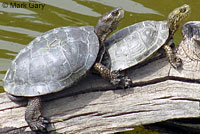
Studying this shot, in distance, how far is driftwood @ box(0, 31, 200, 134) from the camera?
410 cm

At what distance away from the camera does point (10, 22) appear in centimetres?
692

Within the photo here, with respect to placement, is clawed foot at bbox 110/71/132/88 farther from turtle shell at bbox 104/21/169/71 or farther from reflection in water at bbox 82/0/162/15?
reflection in water at bbox 82/0/162/15

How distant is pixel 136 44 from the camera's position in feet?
14.2

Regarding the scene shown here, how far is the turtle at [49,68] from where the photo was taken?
160 inches

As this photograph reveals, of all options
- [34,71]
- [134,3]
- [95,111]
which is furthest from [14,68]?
[134,3]

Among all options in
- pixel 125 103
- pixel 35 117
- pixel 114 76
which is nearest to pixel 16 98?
pixel 35 117

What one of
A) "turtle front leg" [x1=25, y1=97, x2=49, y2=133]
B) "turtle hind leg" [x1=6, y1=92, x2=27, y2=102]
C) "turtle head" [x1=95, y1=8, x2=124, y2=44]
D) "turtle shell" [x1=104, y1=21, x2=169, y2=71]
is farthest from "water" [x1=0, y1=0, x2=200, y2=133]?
"turtle front leg" [x1=25, y1=97, x2=49, y2=133]

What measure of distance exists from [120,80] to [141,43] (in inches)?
22.8

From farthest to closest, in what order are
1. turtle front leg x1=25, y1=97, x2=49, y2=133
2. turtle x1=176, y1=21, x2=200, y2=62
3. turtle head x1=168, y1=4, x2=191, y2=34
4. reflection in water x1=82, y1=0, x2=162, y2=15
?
reflection in water x1=82, y1=0, x2=162, y2=15, turtle head x1=168, y1=4, x2=191, y2=34, turtle x1=176, y1=21, x2=200, y2=62, turtle front leg x1=25, y1=97, x2=49, y2=133

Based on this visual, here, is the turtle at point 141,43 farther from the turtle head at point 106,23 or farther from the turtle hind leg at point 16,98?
the turtle hind leg at point 16,98

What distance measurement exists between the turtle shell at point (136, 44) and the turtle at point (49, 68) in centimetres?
20

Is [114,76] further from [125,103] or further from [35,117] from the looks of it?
[35,117]

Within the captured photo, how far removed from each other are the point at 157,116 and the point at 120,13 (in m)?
1.57

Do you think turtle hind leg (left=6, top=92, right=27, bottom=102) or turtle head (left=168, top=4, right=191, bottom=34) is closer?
turtle hind leg (left=6, top=92, right=27, bottom=102)
